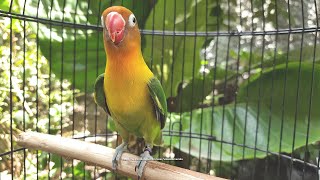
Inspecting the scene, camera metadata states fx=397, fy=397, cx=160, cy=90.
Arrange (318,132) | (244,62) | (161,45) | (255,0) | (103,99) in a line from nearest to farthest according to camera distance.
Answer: (103,99), (318,132), (161,45), (255,0), (244,62)

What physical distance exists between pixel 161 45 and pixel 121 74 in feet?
2.83

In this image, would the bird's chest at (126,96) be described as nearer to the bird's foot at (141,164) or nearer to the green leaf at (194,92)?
the bird's foot at (141,164)

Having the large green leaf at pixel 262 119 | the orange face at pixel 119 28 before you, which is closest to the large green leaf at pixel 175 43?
the large green leaf at pixel 262 119

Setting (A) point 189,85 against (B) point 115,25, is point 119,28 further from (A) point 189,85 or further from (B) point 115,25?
(A) point 189,85

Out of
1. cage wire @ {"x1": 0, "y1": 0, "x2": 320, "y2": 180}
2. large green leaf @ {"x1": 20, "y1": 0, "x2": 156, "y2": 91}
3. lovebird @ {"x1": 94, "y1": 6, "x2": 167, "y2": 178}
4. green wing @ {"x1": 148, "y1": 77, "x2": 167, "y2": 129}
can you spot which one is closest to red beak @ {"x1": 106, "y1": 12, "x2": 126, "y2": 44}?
lovebird @ {"x1": 94, "y1": 6, "x2": 167, "y2": 178}

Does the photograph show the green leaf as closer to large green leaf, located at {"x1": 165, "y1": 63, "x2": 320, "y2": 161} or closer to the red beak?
large green leaf, located at {"x1": 165, "y1": 63, "x2": 320, "y2": 161}

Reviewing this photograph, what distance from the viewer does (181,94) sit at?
1662 millimetres

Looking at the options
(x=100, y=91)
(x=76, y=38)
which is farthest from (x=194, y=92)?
(x=100, y=91)

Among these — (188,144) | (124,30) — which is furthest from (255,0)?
(124,30)

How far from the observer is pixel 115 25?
0.70 meters

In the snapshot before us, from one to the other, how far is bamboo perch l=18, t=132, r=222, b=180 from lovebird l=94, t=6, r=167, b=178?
18mm

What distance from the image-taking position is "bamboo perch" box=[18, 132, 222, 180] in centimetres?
84

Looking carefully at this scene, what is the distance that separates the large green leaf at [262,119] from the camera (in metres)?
1.41

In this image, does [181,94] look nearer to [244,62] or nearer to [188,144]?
[188,144]
